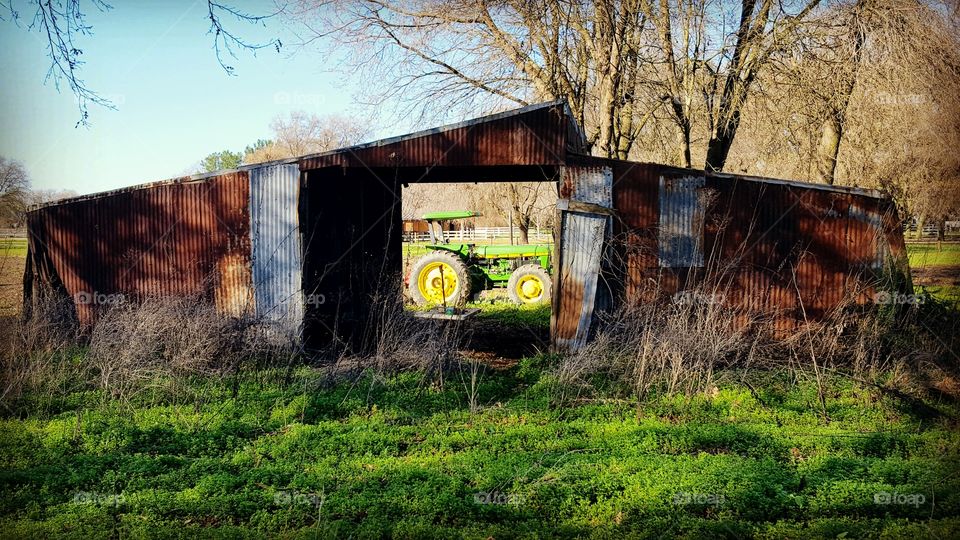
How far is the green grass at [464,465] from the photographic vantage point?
468 centimetres

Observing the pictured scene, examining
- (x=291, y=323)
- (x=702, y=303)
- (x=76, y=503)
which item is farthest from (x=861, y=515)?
(x=291, y=323)

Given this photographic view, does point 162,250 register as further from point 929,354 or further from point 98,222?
point 929,354

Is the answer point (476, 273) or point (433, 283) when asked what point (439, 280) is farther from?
point (476, 273)

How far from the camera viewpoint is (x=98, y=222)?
1074 cm

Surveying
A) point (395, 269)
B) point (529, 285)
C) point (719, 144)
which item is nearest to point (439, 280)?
point (529, 285)

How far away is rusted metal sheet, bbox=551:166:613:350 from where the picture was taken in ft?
31.7

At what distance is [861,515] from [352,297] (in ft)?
28.7
